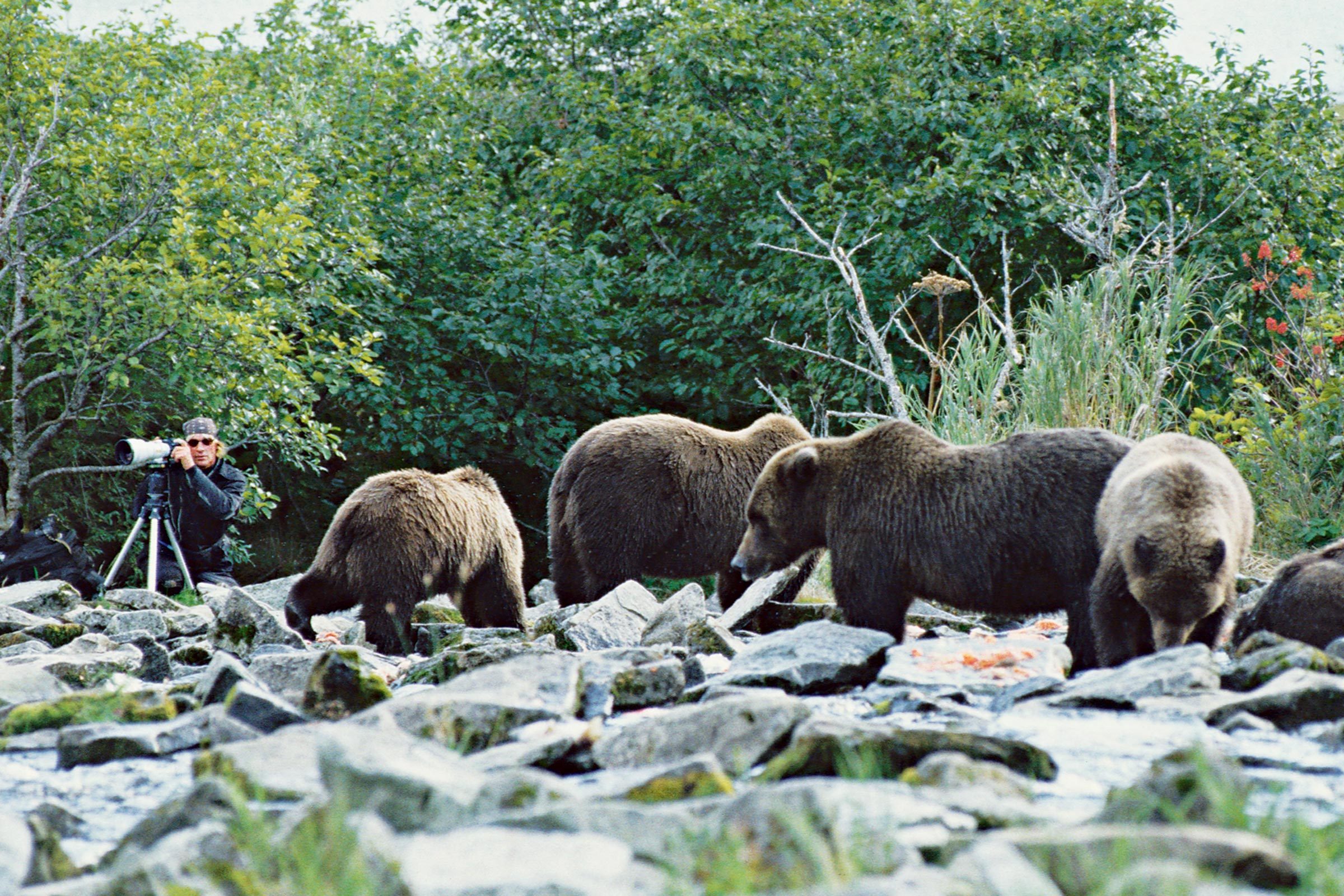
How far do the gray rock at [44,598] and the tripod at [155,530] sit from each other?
1.13 meters

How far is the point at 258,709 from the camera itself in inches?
169

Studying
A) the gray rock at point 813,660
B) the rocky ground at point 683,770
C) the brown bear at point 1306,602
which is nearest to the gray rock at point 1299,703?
the rocky ground at point 683,770

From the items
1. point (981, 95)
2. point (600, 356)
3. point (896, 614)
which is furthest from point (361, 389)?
point (896, 614)

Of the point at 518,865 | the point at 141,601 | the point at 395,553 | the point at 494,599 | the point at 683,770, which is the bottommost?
the point at 141,601

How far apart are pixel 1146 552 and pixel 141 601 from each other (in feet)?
24.3

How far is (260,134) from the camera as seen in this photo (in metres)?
15.3

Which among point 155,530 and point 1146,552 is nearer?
point 1146,552

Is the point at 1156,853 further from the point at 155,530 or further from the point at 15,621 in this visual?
the point at 155,530

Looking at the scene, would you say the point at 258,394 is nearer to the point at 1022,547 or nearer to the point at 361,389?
Answer: the point at 361,389

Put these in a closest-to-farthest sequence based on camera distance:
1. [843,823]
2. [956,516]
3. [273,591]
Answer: [843,823], [956,516], [273,591]

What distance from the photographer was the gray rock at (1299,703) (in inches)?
158

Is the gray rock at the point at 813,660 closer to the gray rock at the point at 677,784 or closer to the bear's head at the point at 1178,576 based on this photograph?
the bear's head at the point at 1178,576

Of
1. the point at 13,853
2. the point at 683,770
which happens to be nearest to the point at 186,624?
the point at 13,853

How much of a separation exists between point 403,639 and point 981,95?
1254 cm
